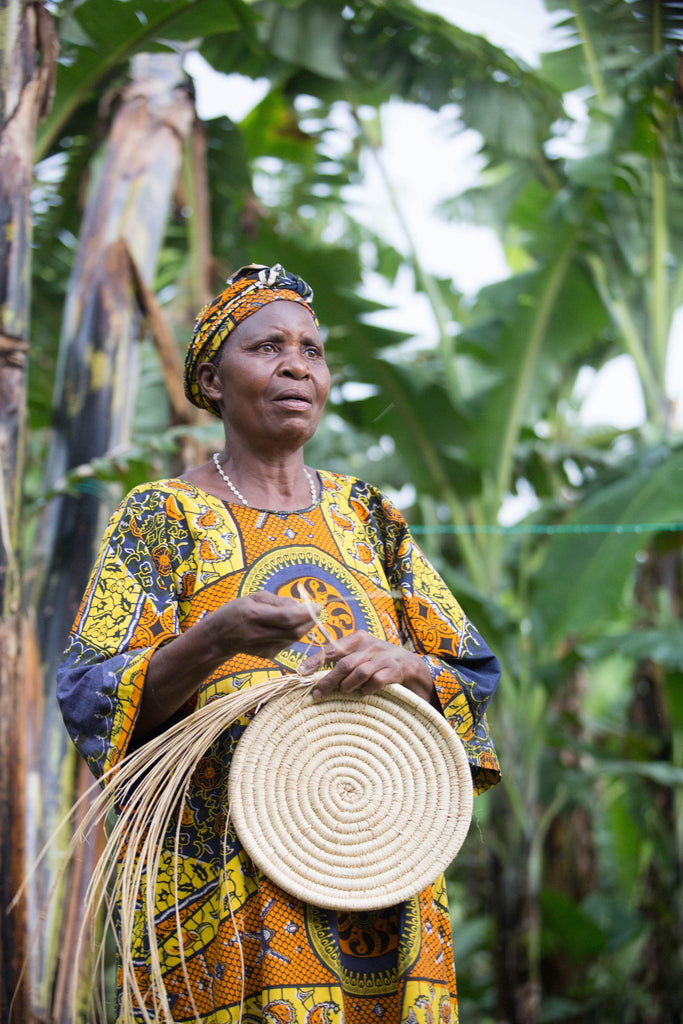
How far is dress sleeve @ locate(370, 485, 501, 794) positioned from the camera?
63.1 inches

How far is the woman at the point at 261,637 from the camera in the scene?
1.42m

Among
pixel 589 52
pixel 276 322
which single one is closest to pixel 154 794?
pixel 276 322

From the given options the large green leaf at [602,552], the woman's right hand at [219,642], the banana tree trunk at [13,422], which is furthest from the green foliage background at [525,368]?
the woman's right hand at [219,642]

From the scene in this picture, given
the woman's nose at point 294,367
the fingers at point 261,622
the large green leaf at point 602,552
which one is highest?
the woman's nose at point 294,367

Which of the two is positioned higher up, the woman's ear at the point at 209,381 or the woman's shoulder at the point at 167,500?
the woman's ear at the point at 209,381

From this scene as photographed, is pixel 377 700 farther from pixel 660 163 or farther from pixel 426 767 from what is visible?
pixel 660 163

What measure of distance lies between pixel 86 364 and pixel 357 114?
2.73m

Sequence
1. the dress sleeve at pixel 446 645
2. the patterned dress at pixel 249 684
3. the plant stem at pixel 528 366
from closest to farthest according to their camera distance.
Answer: the patterned dress at pixel 249 684 < the dress sleeve at pixel 446 645 < the plant stem at pixel 528 366

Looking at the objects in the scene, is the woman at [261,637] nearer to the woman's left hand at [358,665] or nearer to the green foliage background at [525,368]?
the woman's left hand at [358,665]

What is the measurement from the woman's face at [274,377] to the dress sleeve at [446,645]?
28 centimetres

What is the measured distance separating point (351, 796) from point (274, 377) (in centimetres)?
73

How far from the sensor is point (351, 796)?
4.81 ft

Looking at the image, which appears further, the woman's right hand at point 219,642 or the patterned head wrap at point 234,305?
the patterned head wrap at point 234,305

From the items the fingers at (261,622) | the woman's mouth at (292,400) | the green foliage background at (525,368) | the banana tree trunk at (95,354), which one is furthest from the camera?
the green foliage background at (525,368)
